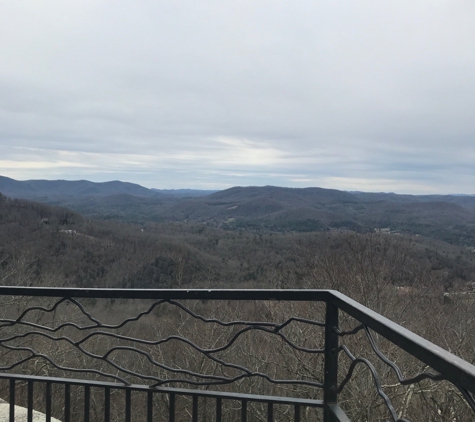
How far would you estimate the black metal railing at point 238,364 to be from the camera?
1.67m

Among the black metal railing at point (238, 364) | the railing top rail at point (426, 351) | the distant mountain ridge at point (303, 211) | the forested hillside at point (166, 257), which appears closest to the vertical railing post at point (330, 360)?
the black metal railing at point (238, 364)

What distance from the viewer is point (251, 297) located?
1762mm

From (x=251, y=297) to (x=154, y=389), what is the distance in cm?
64

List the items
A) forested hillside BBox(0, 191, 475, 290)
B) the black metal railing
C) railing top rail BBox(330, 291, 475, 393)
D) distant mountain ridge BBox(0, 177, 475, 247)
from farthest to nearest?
1. distant mountain ridge BBox(0, 177, 475, 247)
2. forested hillside BBox(0, 191, 475, 290)
3. the black metal railing
4. railing top rail BBox(330, 291, 475, 393)

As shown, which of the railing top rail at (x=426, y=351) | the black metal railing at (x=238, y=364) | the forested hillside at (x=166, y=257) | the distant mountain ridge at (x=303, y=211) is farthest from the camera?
the distant mountain ridge at (x=303, y=211)

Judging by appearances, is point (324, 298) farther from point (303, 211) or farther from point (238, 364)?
point (303, 211)

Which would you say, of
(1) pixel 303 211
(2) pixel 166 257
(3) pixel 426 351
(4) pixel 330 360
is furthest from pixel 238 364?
(1) pixel 303 211

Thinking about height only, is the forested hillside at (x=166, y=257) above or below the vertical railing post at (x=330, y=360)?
below

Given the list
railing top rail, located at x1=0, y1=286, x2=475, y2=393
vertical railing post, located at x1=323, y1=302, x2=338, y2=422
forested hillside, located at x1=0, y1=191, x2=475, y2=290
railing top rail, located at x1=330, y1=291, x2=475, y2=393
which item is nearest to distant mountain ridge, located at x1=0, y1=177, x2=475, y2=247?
forested hillside, located at x1=0, y1=191, x2=475, y2=290

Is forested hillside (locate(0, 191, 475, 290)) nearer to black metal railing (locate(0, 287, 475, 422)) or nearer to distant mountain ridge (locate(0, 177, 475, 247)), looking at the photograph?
black metal railing (locate(0, 287, 475, 422))

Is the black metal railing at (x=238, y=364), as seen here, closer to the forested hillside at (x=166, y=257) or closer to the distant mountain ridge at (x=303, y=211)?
the forested hillside at (x=166, y=257)

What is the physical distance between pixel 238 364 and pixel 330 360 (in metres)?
4.63

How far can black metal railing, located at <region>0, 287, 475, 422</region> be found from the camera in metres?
1.67

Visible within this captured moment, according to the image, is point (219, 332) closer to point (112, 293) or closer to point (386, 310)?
point (386, 310)
